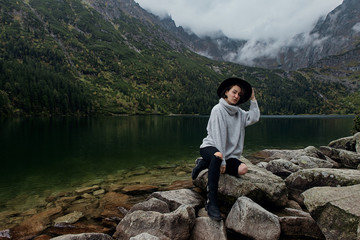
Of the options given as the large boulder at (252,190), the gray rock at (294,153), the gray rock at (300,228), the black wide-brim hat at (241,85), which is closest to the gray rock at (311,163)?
the gray rock at (294,153)

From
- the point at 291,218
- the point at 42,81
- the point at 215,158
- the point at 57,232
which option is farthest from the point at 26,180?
the point at 42,81

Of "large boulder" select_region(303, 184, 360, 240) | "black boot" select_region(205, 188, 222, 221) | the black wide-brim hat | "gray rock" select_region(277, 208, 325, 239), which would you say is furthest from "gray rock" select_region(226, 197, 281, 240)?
the black wide-brim hat

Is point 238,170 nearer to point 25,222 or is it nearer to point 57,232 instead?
point 57,232

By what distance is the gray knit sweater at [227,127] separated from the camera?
723 cm

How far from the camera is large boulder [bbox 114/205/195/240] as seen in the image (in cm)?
634

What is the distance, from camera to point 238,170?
7922 millimetres

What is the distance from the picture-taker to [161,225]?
21.0 feet

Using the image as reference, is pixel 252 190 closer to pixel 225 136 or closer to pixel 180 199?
pixel 225 136

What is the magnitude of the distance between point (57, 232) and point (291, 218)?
8352 mm

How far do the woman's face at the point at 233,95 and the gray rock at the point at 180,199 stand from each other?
13.7ft

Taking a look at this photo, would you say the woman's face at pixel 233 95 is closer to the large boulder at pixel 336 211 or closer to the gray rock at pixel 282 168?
the large boulder at pixel 336 211

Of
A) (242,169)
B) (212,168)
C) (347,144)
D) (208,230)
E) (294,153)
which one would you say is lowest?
(294,153)

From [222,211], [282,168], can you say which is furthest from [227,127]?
[282,168]

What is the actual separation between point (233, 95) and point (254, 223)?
4296 mm
